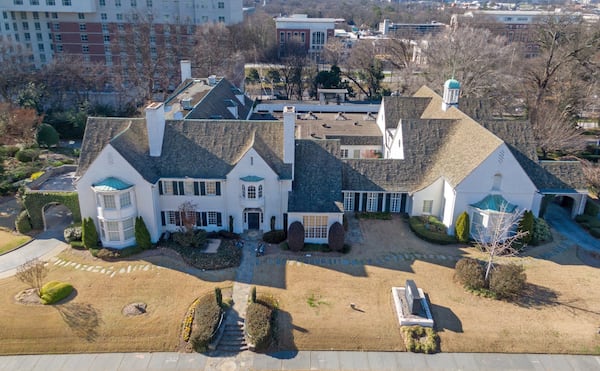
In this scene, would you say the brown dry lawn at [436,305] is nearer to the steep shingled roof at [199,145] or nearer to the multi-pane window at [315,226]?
the multi-pane window at [315,226]

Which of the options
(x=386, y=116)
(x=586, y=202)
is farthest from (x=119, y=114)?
(x=586, y=202)

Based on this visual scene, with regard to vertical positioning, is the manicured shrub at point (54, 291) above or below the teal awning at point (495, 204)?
below

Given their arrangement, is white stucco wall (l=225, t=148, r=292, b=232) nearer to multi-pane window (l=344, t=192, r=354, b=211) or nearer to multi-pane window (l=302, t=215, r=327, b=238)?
multi-pane window (l=302, t=215, r=327, b=238)

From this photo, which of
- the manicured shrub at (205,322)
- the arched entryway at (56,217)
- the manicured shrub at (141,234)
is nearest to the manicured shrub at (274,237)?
the manicured shrub at (205,322)

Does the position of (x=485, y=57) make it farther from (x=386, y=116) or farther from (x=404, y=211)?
(x=404, y=211)

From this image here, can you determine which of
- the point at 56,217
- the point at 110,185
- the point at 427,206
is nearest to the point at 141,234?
the point at 110,185

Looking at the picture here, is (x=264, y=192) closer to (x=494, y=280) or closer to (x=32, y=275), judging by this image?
(x=32, y=275)
